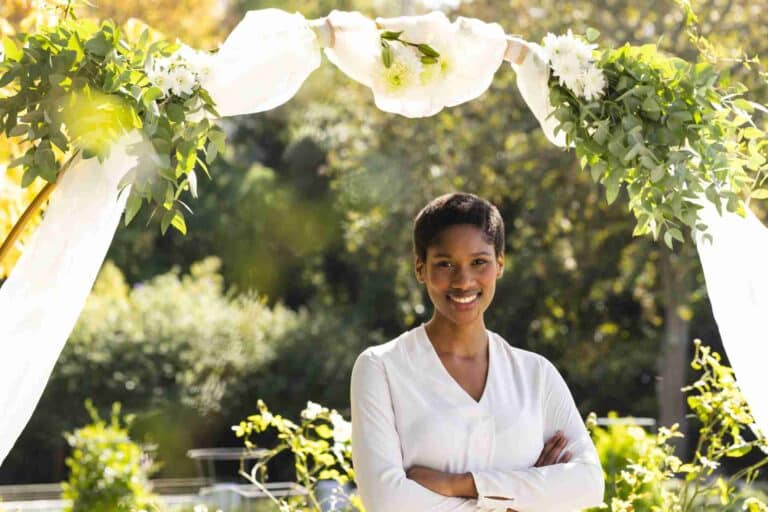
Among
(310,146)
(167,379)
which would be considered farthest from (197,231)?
(167,379)

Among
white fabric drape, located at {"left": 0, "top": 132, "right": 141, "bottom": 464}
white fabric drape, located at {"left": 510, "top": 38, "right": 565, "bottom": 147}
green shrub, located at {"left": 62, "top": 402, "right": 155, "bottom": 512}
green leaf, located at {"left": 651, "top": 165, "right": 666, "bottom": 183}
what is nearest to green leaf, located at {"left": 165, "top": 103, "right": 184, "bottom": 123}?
white fabric drape, located at {"left": 0, "top": 132, "right": 141, "bottom": 464}

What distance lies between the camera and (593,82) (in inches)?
94.5

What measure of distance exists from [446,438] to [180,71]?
0.89m

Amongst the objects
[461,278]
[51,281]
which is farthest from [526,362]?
[51,281]

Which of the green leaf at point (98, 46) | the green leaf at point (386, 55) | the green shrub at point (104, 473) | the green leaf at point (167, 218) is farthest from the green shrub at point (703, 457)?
the green shrub at point (104, 473)

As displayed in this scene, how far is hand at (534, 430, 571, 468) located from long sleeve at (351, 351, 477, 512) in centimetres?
21

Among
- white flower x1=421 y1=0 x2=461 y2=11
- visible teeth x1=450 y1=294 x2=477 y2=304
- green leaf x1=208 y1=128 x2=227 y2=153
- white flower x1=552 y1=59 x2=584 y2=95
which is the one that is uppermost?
white flower x1=421 y1=0 x2=461 y2=11

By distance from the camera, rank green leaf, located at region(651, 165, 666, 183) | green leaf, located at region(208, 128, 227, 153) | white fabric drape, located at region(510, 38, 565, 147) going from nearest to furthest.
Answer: green leaf, located at region(208, 128, 227, 153) → green leaf, located at region(651, 165, 666, 183) → white fabric drape, located at region(510, 38, 565, 147)

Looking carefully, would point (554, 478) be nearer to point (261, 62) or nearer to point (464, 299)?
point (464, 299)

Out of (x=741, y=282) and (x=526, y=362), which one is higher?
(x=741, y=282)

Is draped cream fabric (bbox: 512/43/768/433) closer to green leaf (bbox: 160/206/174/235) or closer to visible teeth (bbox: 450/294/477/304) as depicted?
visible teeth (bbox: 450/294/477/304)

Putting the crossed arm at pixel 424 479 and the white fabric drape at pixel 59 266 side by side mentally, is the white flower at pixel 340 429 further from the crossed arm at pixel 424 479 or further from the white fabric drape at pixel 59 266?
the white fabric drape at pixel 59 266

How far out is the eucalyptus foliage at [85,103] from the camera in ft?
7.05

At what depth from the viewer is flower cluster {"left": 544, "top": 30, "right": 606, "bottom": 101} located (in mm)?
2402
